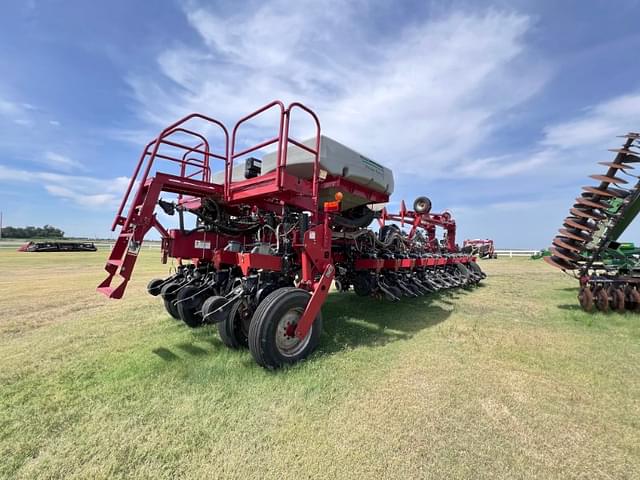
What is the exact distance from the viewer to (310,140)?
14.6 feet

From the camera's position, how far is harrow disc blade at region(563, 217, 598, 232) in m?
7.04

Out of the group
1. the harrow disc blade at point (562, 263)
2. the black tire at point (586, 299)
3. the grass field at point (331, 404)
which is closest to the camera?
the grass field at point (331, 404)

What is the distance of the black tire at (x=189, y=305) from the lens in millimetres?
4875

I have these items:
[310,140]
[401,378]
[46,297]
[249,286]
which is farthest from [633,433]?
[46,297]

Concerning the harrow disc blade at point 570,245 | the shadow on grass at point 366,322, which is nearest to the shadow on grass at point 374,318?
the shadow on grass at point 366,322

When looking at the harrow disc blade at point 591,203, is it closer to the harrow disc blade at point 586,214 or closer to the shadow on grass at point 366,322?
the harrow disc blade at point 586,214

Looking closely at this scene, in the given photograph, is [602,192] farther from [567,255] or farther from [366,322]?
[366,322]

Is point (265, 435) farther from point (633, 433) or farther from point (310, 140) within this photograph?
point (310, 140)

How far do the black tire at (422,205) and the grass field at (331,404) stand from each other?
4.40 meters

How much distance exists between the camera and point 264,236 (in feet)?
16.7

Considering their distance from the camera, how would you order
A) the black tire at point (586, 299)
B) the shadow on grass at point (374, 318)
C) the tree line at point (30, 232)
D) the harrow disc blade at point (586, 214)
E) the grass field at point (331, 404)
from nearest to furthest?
1. the grass field at point (331, 404)
2. the shadow on grass at point (374, 318)
3. the black tire at point (586, 299)
4. the harrow disc blade at point (586, 214)
5. the tree line at point (30, 232)

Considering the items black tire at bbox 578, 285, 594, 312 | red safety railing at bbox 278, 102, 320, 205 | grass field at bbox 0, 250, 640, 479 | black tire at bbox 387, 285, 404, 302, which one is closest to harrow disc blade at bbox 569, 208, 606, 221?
black tire at bbox 578, 285, 594, 312

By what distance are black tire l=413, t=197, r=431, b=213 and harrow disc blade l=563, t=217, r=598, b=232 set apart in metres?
3.14

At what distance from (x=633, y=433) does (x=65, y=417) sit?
4627 mm
